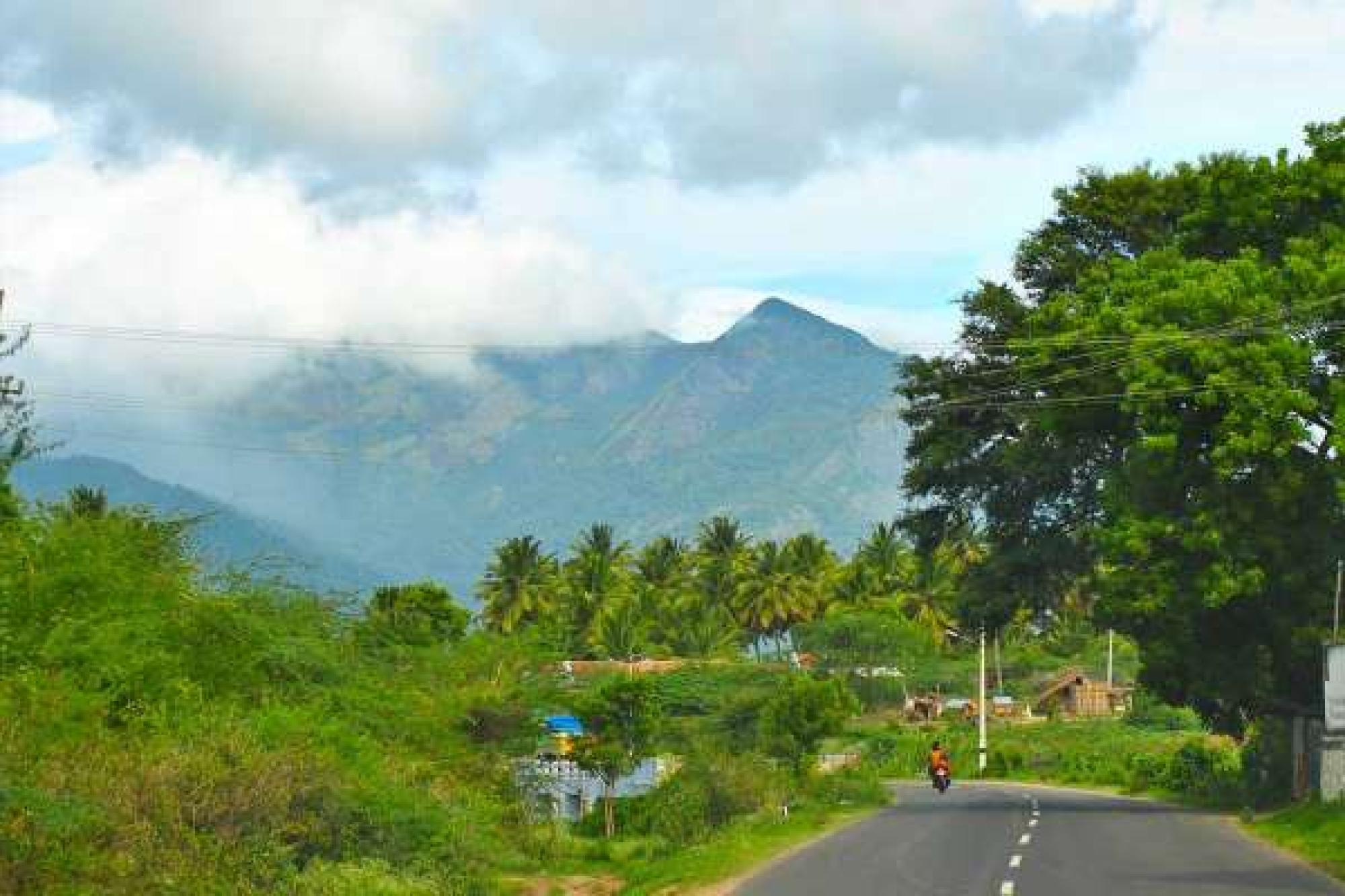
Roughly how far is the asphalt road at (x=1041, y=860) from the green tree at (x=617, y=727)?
1888 centimetres

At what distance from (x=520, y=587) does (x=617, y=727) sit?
303 ft

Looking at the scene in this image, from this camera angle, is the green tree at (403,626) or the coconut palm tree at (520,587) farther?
the coconut palm tree at (520,587)

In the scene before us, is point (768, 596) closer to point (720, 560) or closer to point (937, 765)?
point (720, 560)

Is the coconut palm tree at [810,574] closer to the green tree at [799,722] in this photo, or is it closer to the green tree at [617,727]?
the green tree at [799,722]

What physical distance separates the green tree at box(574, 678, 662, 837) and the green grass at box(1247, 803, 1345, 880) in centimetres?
2599

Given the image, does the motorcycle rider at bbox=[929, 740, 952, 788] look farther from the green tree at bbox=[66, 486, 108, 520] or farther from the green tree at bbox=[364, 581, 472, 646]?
the green tree at bbox=[66, 486, 108, 520]

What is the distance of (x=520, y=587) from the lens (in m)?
153

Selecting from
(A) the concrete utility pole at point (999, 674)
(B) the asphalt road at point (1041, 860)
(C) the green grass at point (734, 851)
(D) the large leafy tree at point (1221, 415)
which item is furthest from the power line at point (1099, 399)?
(A) the concrete utility pole at point (999, 674)

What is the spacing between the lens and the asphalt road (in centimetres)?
2388

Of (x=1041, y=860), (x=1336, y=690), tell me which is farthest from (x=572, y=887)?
(x=1336, y=690)

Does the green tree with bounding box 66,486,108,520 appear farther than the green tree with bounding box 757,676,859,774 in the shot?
No

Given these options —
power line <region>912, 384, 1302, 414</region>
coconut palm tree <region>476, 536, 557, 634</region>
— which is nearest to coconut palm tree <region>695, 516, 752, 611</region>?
coconut palm tree <region>476, 536, 557, 634</region>

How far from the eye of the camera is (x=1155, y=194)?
4994cm

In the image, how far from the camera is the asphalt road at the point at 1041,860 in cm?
2388
